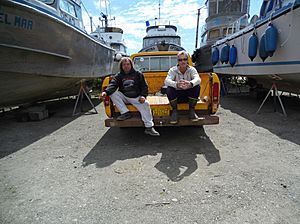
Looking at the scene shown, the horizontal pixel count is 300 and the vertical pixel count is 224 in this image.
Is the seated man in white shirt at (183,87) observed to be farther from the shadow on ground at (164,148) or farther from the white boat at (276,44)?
the white boat at (276,44)

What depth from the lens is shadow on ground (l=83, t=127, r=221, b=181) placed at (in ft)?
10.3

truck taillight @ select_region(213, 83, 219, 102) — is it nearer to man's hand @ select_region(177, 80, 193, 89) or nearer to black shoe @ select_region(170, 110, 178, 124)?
man's hand @ select_region(177, 80, 193, 89)

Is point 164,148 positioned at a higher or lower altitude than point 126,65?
lower

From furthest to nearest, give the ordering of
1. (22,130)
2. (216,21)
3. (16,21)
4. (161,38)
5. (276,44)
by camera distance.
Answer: (161,38) → (216,21) → (276,44) → (22,130) → (16,21)

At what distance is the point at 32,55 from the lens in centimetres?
470

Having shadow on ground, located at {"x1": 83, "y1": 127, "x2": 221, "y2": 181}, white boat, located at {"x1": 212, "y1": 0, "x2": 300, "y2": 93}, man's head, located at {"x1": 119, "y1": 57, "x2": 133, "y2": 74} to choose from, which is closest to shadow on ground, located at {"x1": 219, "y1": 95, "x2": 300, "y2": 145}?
white boat, located at {"x1": 212, "y1": 0, "x2": 300, "y2": 93}

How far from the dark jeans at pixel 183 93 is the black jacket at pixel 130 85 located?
1.56 ft

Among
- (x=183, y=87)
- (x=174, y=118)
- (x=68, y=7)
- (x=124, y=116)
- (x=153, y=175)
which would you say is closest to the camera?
(x=153, y=175)

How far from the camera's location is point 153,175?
9.34 feet

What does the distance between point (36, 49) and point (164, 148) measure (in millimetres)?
3465

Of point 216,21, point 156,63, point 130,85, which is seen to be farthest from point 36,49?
point 216,21

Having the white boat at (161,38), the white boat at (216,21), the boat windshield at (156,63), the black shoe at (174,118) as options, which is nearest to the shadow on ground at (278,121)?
the black shoe at (174,118)

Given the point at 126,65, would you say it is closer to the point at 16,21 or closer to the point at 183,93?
the point at 183,93

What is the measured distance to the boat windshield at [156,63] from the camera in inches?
216
